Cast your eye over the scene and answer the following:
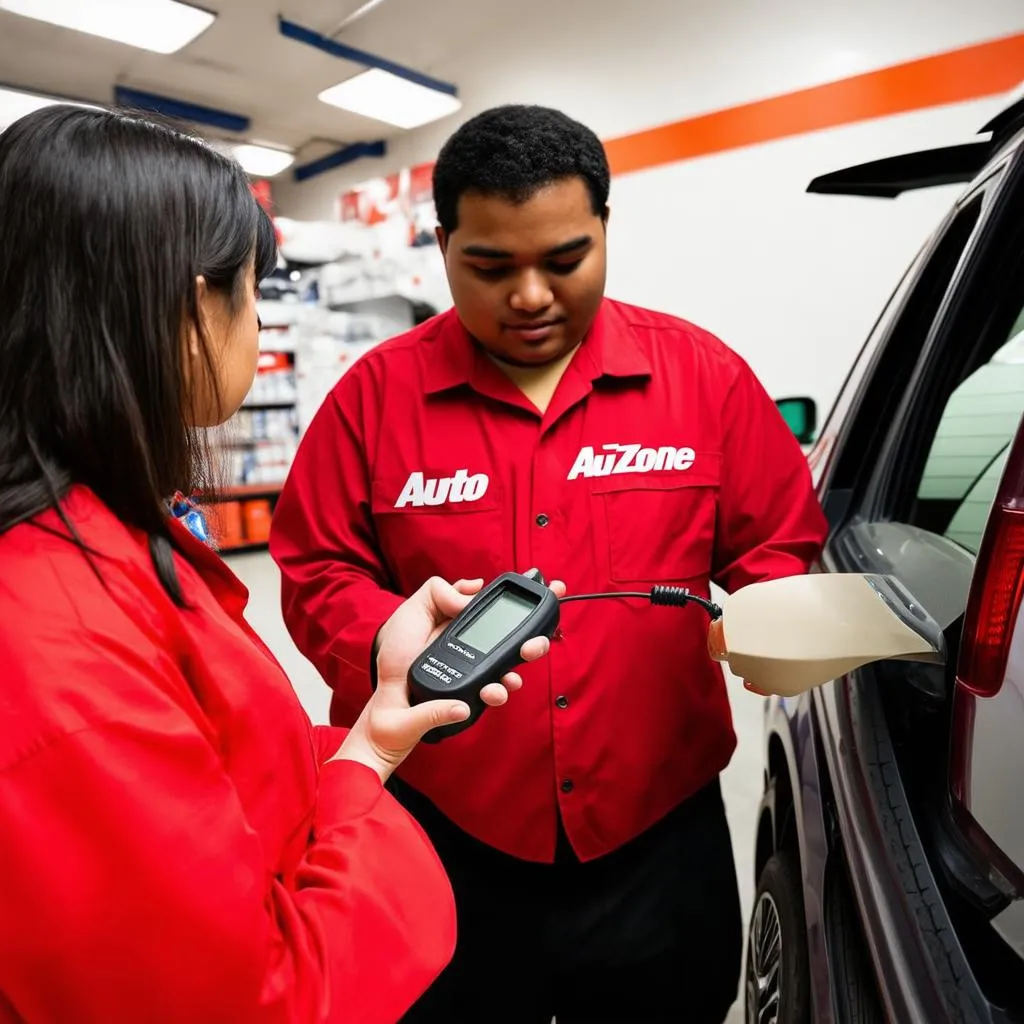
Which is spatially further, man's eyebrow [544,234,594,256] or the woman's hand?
man's eyebrow [544,234,594,256]

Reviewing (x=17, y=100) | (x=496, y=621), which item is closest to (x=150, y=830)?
(x=496, y=621)

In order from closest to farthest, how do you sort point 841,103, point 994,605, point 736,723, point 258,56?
point 994,605 < point 736,723 < point 841,103 < point 258,56

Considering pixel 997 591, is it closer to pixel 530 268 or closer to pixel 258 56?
pixel 530 268

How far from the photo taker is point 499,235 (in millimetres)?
1111

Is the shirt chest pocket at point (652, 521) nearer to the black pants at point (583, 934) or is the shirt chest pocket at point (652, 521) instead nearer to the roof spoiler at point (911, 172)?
the black pants at point (583, 934)

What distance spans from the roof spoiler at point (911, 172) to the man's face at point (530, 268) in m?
0.55

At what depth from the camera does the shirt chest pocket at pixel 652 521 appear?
116 centimetres

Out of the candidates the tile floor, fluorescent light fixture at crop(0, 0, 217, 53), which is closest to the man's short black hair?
the tile floor

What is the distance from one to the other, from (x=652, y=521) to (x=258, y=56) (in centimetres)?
674

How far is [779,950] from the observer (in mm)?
1086

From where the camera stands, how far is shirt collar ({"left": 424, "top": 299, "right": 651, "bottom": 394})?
3.98 feet

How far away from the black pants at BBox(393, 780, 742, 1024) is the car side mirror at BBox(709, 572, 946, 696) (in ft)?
1.64

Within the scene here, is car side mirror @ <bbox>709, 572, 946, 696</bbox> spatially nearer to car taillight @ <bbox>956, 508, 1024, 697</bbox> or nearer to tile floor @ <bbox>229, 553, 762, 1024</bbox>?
car taillight @ <bbox>956, 508, 1024, 697</bbox>

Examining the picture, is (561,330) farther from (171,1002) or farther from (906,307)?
(171,1002)
